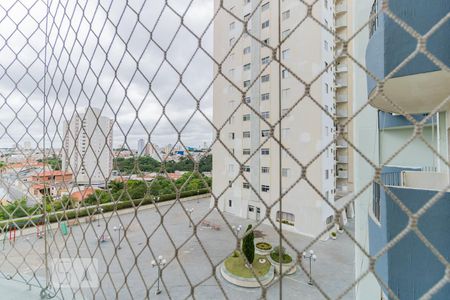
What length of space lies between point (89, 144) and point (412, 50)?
95 cm

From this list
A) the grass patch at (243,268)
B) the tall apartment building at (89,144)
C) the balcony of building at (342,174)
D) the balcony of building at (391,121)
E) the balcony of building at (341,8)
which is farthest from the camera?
the balcony of building at (342,174)

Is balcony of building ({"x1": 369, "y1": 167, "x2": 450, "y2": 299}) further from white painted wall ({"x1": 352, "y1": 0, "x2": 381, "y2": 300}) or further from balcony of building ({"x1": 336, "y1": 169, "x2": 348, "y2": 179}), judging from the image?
balcony of building ({"x1": 336, "y1": 169, "x2": 348, "y2": 179})

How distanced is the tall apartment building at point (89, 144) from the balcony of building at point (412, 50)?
0.71 metres

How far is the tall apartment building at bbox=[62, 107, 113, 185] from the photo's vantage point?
2.14 feet

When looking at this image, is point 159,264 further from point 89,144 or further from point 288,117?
point 288,117

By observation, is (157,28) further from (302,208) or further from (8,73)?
(302,208)

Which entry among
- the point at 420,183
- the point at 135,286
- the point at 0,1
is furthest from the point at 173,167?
the point at 135,286

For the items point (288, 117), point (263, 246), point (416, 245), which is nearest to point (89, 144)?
point (416, 245)

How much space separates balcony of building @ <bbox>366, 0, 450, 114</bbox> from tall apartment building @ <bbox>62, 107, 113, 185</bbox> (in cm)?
71

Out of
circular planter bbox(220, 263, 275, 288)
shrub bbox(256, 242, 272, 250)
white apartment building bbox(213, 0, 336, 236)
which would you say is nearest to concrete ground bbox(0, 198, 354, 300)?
circular planter bbox(220, 263, 275, 288)

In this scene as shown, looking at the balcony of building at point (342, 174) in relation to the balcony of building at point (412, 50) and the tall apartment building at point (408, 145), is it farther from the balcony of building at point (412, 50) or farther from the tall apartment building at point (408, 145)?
the balcony of building at point (412, 50)

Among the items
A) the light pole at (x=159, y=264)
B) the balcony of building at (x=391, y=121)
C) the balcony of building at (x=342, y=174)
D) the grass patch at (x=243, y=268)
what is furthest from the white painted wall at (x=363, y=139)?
the balcony of building at (x=342, y=174)

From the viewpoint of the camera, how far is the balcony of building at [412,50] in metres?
0.57

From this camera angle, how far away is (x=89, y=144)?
65cm
